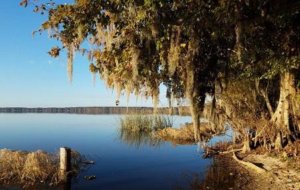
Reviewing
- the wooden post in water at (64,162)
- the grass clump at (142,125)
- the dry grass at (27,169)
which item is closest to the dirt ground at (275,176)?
the wooden post in water at (64,162)

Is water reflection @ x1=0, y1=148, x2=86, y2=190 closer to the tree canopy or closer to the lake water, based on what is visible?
the lake water

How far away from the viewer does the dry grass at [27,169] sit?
15930 mm

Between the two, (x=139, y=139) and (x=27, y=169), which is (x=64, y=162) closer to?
(x=27, y=169)

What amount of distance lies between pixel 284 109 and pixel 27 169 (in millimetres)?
10323

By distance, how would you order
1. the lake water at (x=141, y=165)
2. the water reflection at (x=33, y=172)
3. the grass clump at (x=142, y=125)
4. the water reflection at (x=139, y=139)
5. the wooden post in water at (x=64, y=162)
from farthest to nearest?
the grass clump at (x=142, y=125) < the water reflection at (x=139, y=139) < the lake water at (x=141, y=165) < the wooden post in water at (x=64, y=162) < the water reflection at (x=33, y=172)

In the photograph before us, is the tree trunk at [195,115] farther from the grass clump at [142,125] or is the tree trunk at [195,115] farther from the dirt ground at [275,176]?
the grass clump at [142,125]

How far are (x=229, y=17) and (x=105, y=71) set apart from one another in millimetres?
5594

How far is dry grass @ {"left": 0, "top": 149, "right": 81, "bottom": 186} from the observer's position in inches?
627

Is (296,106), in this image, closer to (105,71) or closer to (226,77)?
(226,77)

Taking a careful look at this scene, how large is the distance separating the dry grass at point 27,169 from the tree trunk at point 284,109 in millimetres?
9217

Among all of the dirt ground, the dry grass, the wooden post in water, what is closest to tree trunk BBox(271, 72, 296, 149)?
the dirt ground

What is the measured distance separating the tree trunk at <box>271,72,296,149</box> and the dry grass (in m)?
A: 9.22

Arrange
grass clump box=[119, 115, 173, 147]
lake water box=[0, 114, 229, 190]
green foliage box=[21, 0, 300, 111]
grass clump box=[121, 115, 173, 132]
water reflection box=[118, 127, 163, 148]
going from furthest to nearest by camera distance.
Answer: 1. grass clump box=[121, 115, 173, 132]
2. grass clump box=[119, 115, 173, 147]
3. water reflection box=[118, 127, 163, 148]
4. lake water box=[0, 114, 229, 190]
5. green foliage box=[21, 0, 300, 111]

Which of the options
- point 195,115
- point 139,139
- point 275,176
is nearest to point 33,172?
point 195,115
